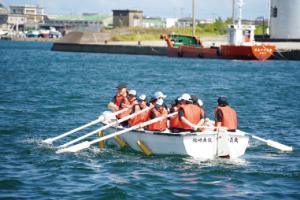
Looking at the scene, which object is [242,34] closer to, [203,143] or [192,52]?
[192,52]

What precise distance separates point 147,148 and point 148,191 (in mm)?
4613

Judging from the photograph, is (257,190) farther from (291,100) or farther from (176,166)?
(291,100)

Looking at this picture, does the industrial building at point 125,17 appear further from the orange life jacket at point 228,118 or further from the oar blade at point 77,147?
the orange life jacket at point 228,118

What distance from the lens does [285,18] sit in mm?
90312

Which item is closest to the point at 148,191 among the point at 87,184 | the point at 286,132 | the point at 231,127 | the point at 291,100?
the point at 87,184

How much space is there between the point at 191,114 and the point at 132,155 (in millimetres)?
2588

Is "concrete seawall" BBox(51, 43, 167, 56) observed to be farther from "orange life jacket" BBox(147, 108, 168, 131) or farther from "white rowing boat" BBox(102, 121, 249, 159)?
"white rowing boat" BBox(102, 121, 249, 159)

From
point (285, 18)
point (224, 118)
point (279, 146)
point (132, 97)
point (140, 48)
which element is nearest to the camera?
point (224, 118)

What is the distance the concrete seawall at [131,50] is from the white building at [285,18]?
25.7 ft

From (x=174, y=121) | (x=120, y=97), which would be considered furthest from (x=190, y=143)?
(x=120, y=97)

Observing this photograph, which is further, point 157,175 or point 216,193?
point 157,175

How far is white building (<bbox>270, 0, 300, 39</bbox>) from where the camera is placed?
89.8 meters

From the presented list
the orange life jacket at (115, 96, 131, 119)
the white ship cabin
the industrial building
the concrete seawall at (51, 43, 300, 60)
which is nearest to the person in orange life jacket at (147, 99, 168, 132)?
the orange life jacket at (115, 96, 131, 119)

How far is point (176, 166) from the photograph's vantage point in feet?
73.5
